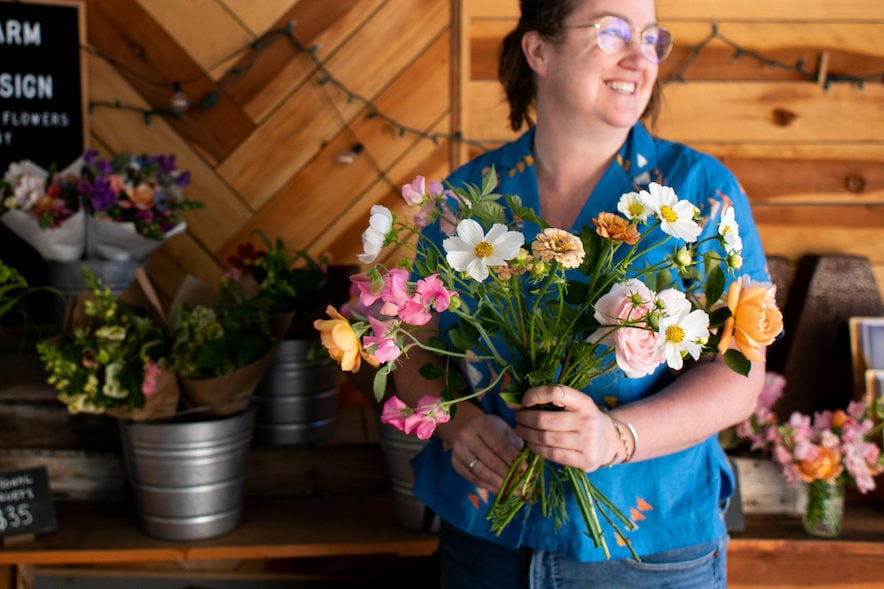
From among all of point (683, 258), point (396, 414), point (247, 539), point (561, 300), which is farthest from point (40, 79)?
point (683, 258)

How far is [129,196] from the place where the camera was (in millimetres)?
1910

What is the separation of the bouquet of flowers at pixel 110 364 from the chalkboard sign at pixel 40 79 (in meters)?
0.65

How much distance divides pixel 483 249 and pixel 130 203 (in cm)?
125

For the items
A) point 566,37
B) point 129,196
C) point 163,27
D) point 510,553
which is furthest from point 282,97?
point 510,553

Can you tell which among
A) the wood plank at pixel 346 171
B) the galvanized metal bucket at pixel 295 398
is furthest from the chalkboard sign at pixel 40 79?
the galvanized metal bucket at pixel 295 398

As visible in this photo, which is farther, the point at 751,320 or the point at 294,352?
the point at 294,352

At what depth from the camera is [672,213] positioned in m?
0.90

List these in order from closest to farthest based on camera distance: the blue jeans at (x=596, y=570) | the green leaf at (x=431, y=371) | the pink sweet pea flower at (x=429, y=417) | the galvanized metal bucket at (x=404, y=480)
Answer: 1. the pink sweet pea flower at (x=429, y=417)
2. the green leaf at (x=431, y=371)
3. the blue jeans at (x=596, y=570)
4. the galvanized metal bucket at (x=404, y=480)

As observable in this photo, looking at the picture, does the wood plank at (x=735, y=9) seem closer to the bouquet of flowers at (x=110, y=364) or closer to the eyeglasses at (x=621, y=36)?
the eyeglasses at (x=621, y=36)

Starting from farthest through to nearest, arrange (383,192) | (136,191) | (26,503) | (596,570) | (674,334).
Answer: (383,192), (136,191), (26,503), (596,570), (674,334)

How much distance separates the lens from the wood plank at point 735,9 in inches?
84.5

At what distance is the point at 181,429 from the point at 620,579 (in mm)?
857

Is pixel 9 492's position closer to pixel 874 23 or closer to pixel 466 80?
pixel 466 80

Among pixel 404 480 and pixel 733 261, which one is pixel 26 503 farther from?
pixel 733 261
